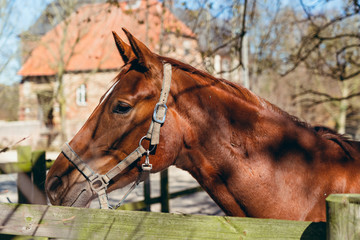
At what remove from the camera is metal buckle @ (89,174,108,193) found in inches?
78.1

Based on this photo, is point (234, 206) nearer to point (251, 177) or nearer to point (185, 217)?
point (251, 177)

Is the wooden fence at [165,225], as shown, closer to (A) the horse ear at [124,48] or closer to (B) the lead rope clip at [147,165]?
(B) the lead rope clip at [147,165]

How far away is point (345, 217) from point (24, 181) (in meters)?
3.47

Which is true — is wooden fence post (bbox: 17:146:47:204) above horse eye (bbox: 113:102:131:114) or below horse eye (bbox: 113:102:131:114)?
below

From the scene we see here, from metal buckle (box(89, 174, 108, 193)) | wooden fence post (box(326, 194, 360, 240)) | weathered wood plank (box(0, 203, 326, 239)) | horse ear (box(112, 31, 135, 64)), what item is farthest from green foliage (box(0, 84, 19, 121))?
wooden fence post (box(326, 194, 360, 240))

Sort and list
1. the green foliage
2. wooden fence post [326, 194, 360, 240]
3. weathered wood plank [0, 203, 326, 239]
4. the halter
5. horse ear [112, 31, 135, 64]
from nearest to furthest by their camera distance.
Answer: wooden fence post [326, 194, 360, 240] → weathered wood plank [0, 203, 326, 239] → the halter → horse ear [112, 31, 135, 64] → the green foliage

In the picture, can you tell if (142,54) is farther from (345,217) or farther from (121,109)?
(345,217)

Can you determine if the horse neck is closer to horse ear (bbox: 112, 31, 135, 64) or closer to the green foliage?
horse ear (bbox: 112, 31, 135, 64)

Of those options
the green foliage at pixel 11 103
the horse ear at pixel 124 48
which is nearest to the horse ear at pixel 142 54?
the horse ear at pixel 124 48

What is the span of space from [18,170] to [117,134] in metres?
2.15

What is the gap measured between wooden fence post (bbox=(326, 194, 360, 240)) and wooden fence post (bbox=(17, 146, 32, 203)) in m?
3.36

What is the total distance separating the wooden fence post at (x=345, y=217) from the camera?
1.23 m

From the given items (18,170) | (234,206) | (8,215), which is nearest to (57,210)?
(8,215)

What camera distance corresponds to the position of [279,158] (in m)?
2.04
